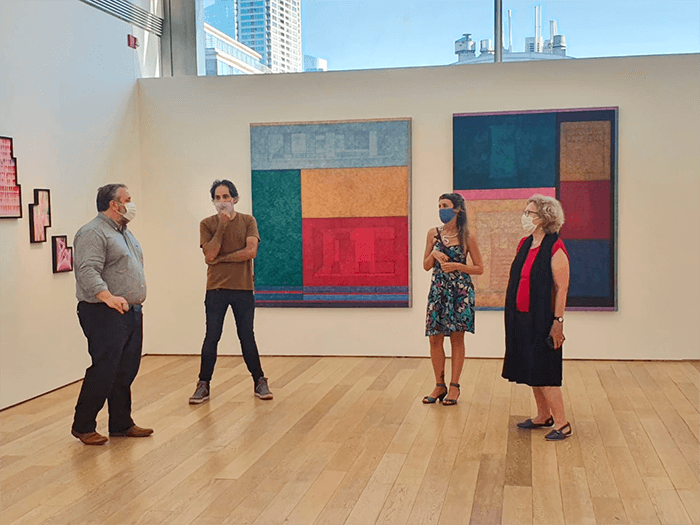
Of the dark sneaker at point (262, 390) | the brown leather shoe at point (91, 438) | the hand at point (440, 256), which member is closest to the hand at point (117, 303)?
the brown leather shoe at point (91, 438)

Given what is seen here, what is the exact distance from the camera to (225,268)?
5.92 metres

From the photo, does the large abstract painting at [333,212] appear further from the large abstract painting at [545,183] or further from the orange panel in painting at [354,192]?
the large abstract painting at [545,183]

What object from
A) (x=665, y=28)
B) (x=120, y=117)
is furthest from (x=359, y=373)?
(x=665, y=28)

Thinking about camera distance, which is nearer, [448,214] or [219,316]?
[448,214]

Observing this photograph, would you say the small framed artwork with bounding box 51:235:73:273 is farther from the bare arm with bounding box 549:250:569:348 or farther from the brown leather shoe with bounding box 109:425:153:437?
the bare arm with bounding box 549:250:569:348

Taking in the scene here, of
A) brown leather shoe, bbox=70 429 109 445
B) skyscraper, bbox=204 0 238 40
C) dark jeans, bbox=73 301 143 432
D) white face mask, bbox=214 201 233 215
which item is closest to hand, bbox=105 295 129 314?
dark jeans, bbox=73 301 143 432

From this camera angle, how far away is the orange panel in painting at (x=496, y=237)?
7.55 m

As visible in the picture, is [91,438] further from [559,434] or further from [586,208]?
[586,208]

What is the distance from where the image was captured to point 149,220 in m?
8.12

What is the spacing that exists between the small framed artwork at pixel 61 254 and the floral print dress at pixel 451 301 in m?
2.96

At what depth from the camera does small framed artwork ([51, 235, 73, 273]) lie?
660cm

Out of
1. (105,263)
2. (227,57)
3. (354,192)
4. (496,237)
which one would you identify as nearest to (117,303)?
(105,263)

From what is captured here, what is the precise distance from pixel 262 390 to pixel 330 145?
2.67 m

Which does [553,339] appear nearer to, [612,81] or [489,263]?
[489,263]
